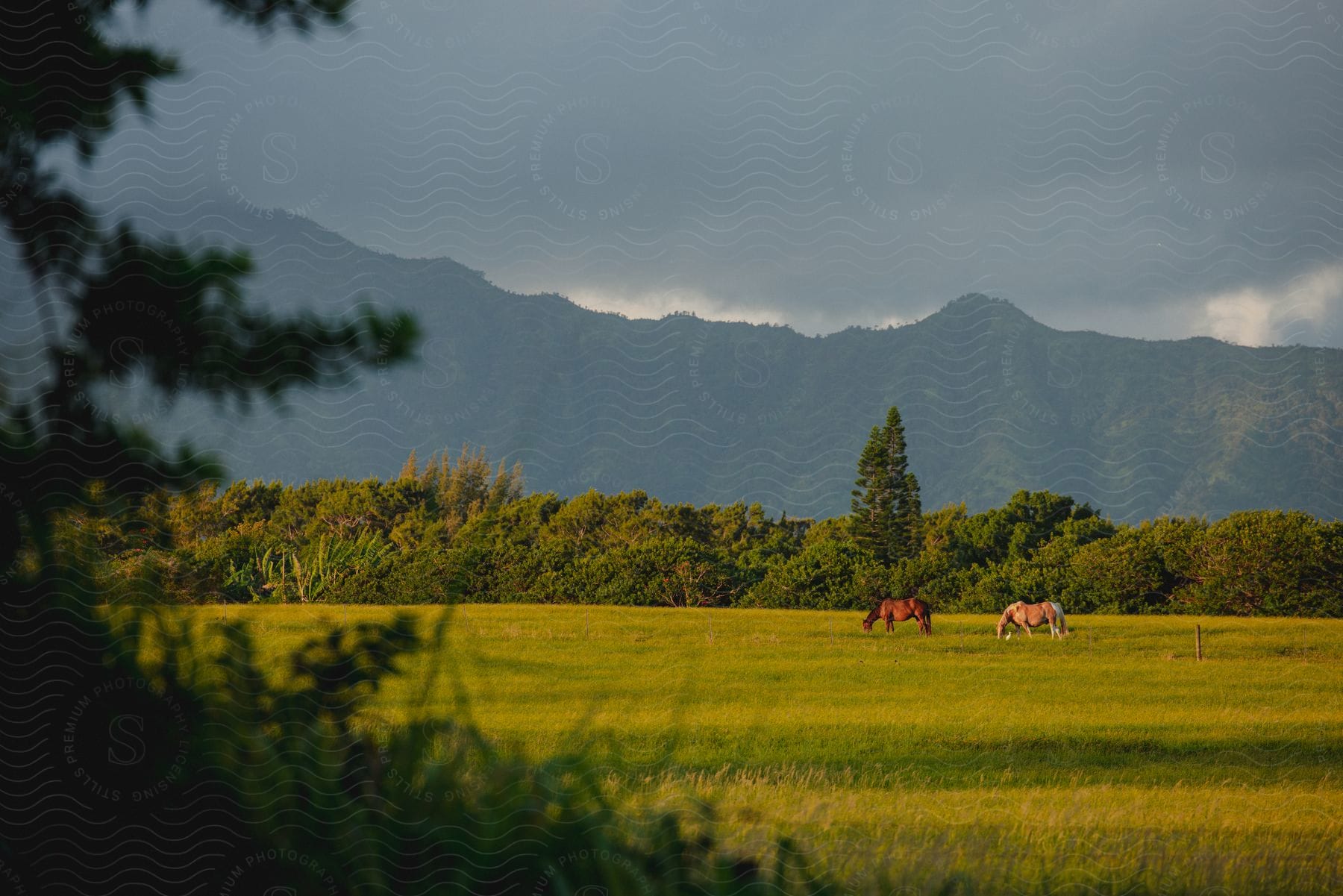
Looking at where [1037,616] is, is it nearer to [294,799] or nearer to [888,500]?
[888,500]

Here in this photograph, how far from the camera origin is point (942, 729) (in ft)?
59.2

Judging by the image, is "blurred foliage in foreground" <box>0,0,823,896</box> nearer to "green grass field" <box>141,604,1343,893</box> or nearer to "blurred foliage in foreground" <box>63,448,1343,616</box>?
"green grass field" <box>141,604,1343,893</box>

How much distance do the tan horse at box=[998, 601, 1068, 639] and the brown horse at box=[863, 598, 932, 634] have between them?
7.96 ft

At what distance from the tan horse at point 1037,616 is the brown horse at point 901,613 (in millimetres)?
2427

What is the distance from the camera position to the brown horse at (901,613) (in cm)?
3384

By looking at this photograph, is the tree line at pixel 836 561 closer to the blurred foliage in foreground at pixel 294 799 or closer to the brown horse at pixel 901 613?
the brown horse at pixel 901 613

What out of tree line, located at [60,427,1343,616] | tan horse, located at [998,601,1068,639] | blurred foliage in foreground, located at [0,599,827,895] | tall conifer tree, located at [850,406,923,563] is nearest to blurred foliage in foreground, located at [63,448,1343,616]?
tree line, located at [60,427,1343,616]

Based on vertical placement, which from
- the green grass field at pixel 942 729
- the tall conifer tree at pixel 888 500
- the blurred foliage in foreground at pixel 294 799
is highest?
the tall conifer tree at pixel 888 500

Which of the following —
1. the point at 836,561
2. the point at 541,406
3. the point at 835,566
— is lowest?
the point at 835,566

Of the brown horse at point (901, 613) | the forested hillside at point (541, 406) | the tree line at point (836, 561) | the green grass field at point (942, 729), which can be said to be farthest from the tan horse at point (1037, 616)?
the tree line at point (836, 561)

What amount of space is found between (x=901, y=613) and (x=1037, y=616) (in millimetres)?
4519

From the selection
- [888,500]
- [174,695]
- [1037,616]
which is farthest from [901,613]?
[174,695]

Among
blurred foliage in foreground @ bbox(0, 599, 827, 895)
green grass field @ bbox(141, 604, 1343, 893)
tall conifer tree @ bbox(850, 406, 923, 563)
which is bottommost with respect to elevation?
green grass field @ bbox(141, 604, 1343, 893)

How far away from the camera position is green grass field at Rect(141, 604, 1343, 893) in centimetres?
371
